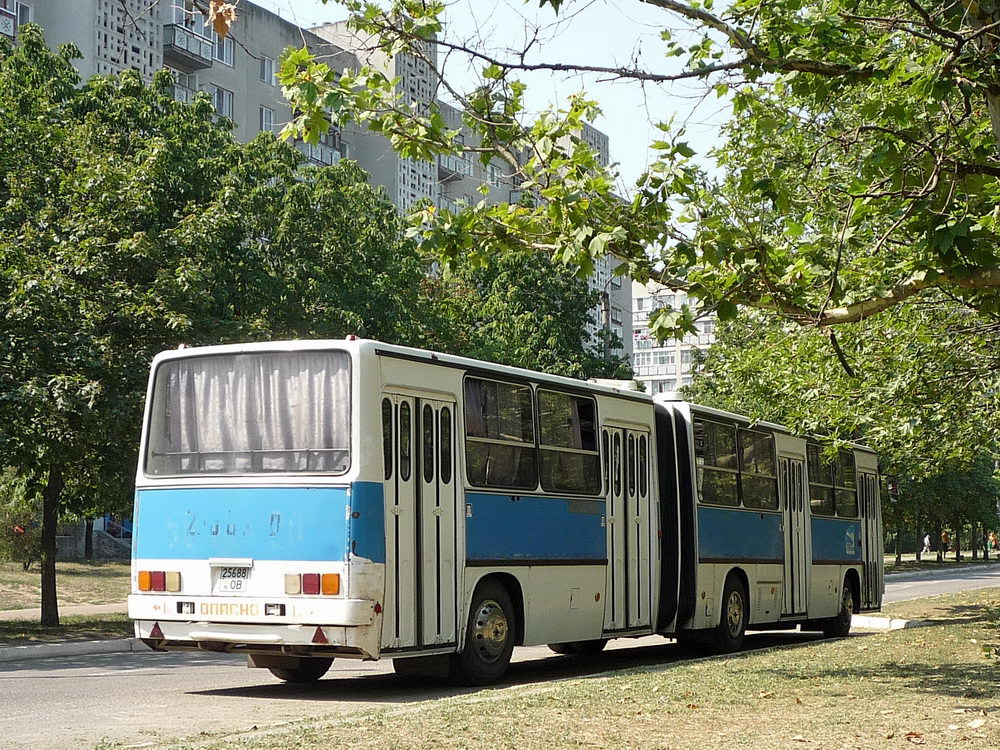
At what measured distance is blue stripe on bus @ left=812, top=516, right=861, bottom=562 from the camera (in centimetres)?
2172

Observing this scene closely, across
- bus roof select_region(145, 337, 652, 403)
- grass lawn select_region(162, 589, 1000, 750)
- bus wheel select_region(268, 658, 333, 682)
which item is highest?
Result: bus roof select_region(145, 337, 652, 403)

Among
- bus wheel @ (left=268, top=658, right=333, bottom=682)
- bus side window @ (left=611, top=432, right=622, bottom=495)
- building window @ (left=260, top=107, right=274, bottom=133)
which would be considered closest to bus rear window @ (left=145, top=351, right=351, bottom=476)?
bus wheel @ (left=268, top=658, right=333, bottom=682)

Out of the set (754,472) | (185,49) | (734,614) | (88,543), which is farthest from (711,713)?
(88,543)

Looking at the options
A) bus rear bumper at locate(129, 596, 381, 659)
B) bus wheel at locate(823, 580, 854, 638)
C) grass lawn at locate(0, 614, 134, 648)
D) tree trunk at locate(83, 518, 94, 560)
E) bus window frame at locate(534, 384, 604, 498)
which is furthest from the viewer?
tree trunk at locate(83, 518, 94, 560)

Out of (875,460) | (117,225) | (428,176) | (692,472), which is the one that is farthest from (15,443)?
(428,176)

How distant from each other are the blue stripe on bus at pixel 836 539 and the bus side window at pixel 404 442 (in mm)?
11066

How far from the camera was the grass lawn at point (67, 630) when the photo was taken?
20531 millimetres

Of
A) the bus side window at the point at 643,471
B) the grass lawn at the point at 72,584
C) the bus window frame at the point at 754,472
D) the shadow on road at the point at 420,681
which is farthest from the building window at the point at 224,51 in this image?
the bus side window at the point at 643,471

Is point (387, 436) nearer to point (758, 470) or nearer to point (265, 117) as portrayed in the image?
point (758, 470)

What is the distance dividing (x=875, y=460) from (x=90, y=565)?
28.1 m

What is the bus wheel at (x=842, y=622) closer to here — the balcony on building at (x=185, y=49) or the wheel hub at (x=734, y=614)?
the wheel hub at (x=734, y=614)

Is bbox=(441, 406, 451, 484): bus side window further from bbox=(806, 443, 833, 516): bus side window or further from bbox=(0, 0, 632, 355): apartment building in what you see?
bbox=(0, 0, 632, 355): apartment building

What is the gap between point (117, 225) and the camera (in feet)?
66.4

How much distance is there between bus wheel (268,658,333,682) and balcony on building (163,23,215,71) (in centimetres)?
3451
